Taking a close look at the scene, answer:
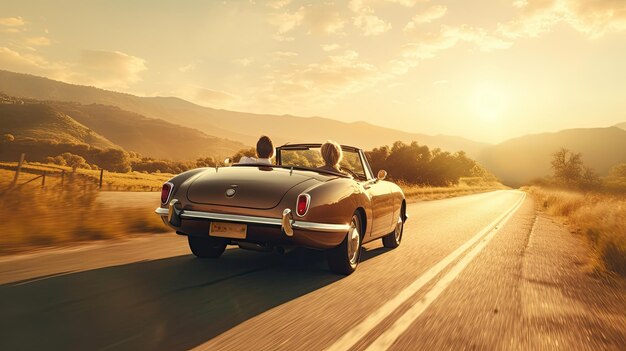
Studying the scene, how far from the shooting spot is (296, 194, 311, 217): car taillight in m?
4.97

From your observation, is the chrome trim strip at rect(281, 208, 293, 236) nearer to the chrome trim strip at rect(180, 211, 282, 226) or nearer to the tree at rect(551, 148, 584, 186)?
the chrome trim strip at rect(180, 211, 282, 226)

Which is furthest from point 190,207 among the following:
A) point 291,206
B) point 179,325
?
point 179,325

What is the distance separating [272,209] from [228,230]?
0.49 m

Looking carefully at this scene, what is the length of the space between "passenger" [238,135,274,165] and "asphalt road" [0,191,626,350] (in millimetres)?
1254

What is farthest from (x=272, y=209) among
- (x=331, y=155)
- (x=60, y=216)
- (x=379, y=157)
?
(x=379, y=157)

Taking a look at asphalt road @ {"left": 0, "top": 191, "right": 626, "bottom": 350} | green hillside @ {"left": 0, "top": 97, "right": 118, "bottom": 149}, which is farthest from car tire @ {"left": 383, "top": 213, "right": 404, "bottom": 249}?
green hillside @ {"left": 0, "top": 97, "right": 118, "bottom": 149}

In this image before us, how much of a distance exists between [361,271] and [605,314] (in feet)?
8.42

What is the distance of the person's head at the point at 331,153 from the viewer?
6469 mm

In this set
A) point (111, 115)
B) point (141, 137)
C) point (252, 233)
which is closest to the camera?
point (252, 233)

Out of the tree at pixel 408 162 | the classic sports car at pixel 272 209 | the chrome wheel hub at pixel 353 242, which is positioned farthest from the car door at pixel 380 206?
the tree at pixel 408 162

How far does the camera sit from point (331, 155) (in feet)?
21.3

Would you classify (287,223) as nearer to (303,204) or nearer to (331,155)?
(303,204)

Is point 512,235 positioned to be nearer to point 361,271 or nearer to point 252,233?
point 361,271

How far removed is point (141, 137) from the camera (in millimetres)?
180500
